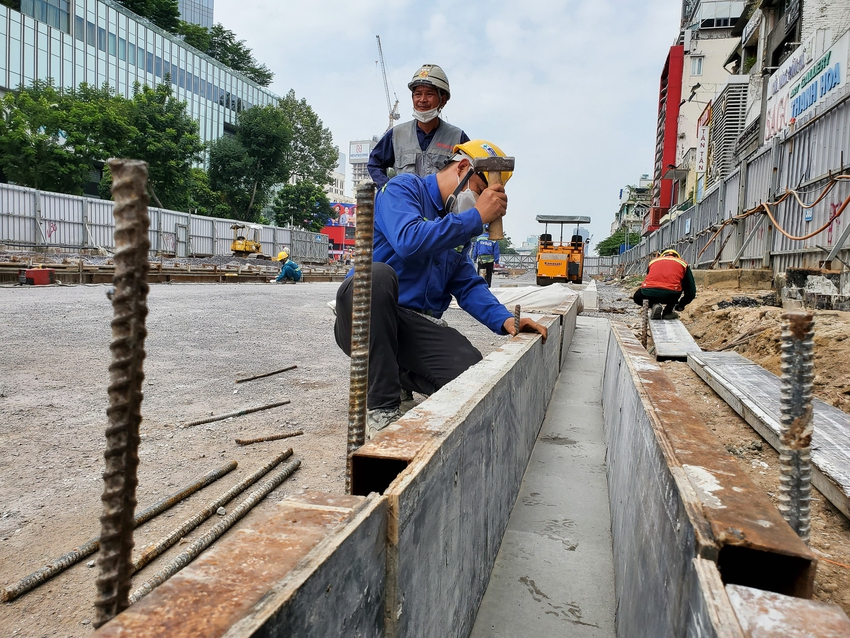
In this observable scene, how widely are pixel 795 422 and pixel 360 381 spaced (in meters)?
1.43

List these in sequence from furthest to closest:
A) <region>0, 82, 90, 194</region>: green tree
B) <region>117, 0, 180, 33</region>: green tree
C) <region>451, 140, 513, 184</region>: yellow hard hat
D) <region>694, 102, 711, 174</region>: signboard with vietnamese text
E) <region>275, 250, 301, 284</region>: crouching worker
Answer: <region>117, 0, 180, 33</region>: green tree, <region>694, 102, 711, 174</region>: signboard with vietnamese text, <region>0, 82, 90, 194</region>: green tree, <region>275, 250, 301, 284</region>: crouching worker, <region>451, 140, 513, 184</region>: yellow hard hat

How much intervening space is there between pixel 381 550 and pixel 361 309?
116cm

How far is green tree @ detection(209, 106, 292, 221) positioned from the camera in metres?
43.5

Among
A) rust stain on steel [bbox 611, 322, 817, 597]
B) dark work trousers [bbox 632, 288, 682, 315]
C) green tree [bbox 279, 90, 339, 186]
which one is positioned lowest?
rust stain on steel [bbox 611, 322, 817, 597]

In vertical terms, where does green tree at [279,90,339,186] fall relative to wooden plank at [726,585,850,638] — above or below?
above

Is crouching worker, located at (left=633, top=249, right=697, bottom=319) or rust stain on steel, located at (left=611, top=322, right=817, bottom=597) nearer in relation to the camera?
rust stain on steel, located at (left=611, top=322, right=817, bottom=597)

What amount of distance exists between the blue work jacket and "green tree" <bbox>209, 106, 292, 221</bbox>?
43116 millimetres

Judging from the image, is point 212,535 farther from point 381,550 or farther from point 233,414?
point 233,414

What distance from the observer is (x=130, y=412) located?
32.8 inches

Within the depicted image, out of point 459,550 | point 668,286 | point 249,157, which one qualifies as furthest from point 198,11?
point 459,550

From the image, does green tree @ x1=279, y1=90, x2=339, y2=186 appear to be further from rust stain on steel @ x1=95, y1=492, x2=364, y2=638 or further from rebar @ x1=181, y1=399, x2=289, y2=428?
rust stain on steel @ x1=95, y1=492, x2=364, y2=638

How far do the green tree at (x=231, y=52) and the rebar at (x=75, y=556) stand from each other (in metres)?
67.6

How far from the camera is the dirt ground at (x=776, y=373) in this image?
1918mm

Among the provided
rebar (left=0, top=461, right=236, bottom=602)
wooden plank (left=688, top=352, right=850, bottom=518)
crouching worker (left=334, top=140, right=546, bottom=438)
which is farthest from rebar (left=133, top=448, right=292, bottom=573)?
wooden plank (left=688, top=352, right=850, bottom=518)
